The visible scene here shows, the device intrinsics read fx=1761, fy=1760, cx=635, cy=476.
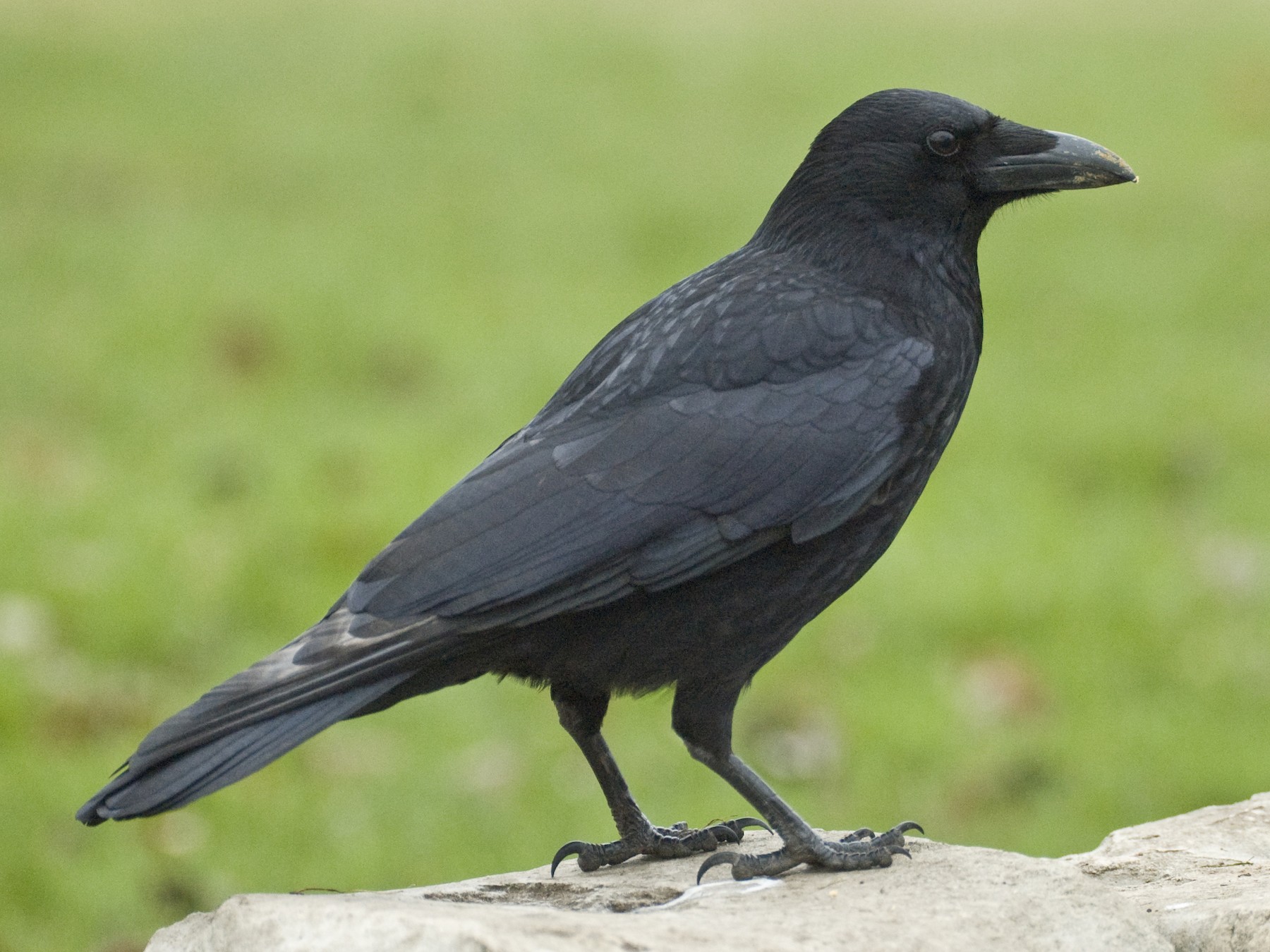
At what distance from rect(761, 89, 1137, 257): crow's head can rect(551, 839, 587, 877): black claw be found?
1.45m

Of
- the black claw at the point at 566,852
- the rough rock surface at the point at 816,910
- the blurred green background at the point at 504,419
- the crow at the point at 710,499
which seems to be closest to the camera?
the rough rock surface at the point at 816,910

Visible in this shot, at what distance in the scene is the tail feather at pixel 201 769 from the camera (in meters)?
3.05

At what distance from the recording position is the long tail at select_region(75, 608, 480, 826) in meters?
3.07

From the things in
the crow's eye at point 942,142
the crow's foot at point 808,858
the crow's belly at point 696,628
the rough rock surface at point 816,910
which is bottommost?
the rough rock surface at point 816,910

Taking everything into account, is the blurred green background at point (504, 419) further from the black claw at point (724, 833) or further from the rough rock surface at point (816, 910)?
the rough rock surface at point (816, 910)

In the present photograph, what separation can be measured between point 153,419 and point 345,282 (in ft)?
5.85

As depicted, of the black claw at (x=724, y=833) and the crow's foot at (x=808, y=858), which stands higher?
the black claw at (x=724, y=833)

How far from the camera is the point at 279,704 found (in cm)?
317

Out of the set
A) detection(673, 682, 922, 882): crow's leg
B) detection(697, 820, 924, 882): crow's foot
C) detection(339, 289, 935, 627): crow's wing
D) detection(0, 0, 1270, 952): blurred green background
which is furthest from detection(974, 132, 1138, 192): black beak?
detection(0, 0, 1270, 952): blurred green background

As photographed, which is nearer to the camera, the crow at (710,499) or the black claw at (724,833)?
the crow at (710,499)

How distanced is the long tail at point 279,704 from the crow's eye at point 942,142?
1525mm

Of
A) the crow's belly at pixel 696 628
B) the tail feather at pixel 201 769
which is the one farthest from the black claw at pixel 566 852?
the tail feather at pixel 201 769

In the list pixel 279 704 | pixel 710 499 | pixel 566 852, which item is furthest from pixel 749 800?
pixel 279 704

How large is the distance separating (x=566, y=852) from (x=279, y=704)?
0.92 meters
